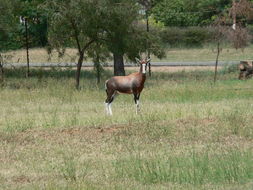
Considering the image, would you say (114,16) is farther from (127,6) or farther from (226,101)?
(226,101)

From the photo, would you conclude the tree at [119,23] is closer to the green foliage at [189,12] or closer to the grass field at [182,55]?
the grass field at [182,55]

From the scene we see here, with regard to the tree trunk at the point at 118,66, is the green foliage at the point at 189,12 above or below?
above

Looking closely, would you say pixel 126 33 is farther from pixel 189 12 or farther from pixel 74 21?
pixel 189 12

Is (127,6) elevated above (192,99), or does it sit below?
above

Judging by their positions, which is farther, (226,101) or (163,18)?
(163,18)

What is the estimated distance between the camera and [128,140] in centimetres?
1817

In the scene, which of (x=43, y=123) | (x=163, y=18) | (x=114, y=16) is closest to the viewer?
(x=43, y=123)

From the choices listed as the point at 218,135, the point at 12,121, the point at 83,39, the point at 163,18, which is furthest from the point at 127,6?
the point at 163,18

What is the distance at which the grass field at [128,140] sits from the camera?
43.6 feet

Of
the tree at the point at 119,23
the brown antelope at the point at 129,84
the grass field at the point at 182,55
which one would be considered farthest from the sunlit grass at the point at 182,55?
the brown antelope at the point at 129,84

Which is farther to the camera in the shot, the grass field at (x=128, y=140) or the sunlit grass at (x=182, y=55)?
the sunlit grass at (x=182, y=55)

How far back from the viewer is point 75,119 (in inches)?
854

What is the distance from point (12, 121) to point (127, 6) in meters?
13.8

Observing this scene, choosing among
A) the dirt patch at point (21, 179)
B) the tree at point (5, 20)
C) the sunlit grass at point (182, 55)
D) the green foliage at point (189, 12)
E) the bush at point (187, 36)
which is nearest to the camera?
the dirt patch at point (21, 179)
